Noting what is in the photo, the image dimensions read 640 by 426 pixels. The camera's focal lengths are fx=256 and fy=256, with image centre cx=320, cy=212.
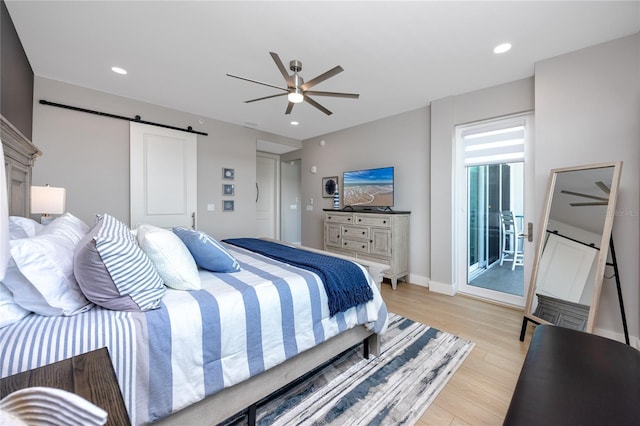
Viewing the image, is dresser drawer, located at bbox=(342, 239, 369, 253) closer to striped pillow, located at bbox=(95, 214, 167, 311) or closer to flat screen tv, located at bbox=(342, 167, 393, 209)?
flat screen tv, located at bbox=(342, 167, 393, 209)

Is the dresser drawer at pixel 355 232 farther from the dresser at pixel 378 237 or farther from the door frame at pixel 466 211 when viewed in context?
the door frame at pixel 466 211

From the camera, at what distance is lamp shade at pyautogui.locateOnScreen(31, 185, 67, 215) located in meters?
2.13

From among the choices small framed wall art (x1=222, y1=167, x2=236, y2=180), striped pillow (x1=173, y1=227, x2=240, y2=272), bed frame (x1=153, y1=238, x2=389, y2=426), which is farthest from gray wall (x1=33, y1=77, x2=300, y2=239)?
bed frame (x1=153, y1=238, x2=389, y2=426)

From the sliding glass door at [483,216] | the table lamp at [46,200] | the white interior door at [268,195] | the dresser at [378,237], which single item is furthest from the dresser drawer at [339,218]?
the table lamp at [46,200]

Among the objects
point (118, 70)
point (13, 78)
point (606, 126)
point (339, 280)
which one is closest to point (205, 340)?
point (339, 280)

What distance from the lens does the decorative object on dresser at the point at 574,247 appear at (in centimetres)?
204

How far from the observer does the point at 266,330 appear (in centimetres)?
136

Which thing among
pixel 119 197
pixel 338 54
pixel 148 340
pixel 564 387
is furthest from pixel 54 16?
pixel 564 387

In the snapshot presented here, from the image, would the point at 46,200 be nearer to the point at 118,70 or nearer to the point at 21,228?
the point at 21,228

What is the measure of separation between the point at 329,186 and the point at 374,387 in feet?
12.4

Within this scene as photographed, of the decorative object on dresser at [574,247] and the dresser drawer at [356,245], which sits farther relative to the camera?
the dresser drawer at [356,245]

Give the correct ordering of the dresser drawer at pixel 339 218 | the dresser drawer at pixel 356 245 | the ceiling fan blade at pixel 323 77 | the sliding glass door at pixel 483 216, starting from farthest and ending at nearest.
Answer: the dresser drawer at pixel 339 218, the dresser drawer at pixel 356 245, the sliding glass door at pixel 483 216, the ceiling fan blade at pixel 323 77

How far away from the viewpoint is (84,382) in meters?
0.68

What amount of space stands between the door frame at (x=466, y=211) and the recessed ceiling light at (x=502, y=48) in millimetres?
880
